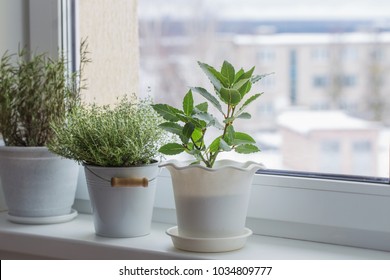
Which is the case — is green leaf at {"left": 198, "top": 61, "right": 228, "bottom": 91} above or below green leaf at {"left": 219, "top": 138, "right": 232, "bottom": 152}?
above

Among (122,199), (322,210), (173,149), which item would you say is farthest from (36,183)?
(322,210)

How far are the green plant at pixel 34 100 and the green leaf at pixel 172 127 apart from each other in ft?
0.91

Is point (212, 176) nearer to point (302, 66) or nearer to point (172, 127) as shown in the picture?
point (172, 127)

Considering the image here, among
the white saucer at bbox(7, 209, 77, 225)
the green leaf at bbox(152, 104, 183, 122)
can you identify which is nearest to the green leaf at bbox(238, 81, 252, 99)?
the green leaf at bbox(152, 104, 183, 122)

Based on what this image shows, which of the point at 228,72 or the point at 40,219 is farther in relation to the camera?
the point at 40,219

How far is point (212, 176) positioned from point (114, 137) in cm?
20

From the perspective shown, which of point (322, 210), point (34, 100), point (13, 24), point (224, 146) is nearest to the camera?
point (224, 146)

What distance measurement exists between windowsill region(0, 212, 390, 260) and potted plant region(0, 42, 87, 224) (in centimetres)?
4

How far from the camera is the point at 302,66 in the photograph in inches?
52.8

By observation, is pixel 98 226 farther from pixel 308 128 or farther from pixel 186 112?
pixel 308 128

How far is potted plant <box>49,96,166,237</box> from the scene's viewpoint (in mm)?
1307

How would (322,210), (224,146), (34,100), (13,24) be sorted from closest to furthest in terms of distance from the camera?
(224,146), (322,210), (34,100), (13,24)

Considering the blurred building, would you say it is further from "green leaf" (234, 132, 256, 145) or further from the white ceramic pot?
the white ceramic pot
